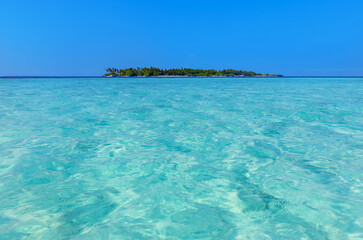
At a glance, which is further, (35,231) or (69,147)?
(69,147)

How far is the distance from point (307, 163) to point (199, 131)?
333 cm

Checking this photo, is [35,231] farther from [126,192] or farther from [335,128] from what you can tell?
[335,128]

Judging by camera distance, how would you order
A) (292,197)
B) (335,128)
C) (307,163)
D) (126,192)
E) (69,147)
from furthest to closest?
1. (335,128)
2. (69,147)
3. (307,163)
4. (126,192)
5. (292,197)

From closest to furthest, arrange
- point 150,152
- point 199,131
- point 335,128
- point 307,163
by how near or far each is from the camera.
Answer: point 307,163 < point 150,152 < point 199,131 < point 335,128

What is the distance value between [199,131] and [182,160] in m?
2.45

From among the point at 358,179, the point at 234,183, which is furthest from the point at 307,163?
the point at 234,183

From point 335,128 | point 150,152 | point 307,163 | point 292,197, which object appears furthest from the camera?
point 335,128

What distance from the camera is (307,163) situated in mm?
4496

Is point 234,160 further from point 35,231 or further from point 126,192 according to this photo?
point 35,231

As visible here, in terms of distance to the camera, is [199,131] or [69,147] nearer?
[69,147]

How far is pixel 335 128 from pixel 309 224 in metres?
6.27

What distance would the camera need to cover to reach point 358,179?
3826 mm

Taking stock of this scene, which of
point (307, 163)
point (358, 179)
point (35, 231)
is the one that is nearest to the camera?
point (35, 231)

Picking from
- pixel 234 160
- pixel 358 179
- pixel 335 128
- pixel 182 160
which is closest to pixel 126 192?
pixel 182 160
